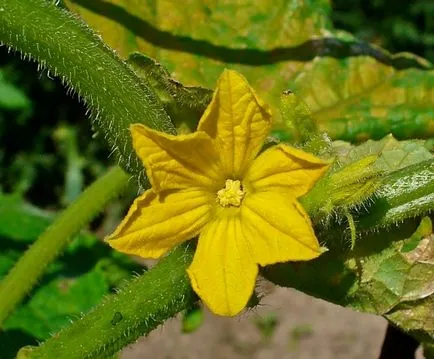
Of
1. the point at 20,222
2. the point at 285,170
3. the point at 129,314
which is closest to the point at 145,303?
the point at 129,314

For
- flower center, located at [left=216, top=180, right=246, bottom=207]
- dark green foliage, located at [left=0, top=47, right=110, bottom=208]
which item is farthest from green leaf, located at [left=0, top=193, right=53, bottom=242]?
dark green foliage, located at [left=0, top=47, right=110, bottom=208]

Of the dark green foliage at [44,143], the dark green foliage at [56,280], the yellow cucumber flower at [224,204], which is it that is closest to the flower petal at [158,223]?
the yellow cucumber flower at [224,204]

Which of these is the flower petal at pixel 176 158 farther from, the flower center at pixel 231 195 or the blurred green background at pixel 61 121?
the blurred green background at pixel 61 121

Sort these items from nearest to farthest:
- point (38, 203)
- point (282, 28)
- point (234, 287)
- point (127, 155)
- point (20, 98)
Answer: point (234, 287), point (127, 155), point (282, 28), point (20, 98), point (38, 203)

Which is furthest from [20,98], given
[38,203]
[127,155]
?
[127,155]

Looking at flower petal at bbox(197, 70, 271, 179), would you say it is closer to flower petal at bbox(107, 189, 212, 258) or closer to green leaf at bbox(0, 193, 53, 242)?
flower petal at bbox(107, 189, 212, 258)

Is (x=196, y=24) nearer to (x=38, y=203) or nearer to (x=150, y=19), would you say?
(x=150, y=19)
